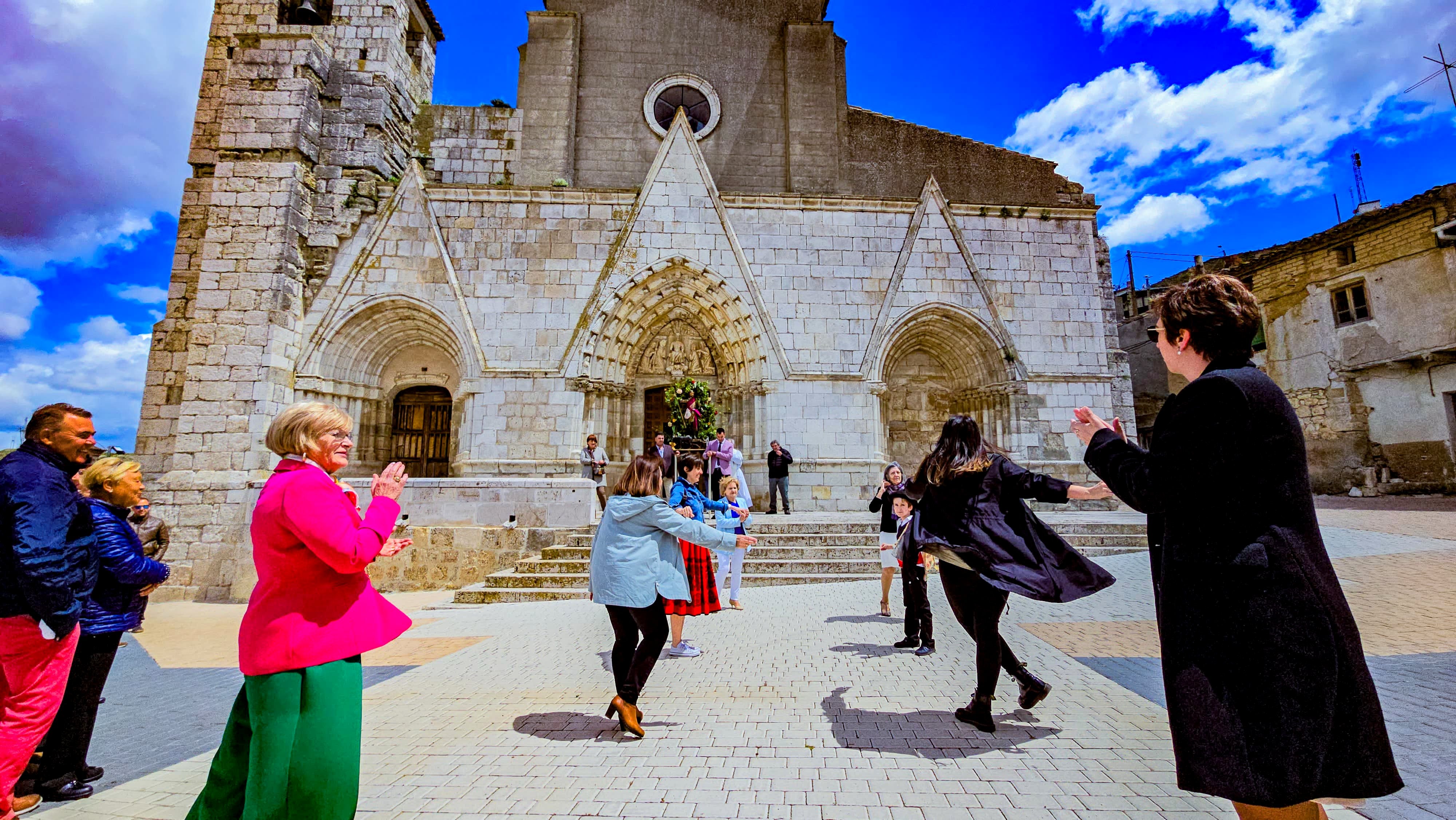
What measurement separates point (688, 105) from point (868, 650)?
16086 millimetres

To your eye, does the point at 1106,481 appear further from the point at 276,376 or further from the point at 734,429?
the point at 276,376

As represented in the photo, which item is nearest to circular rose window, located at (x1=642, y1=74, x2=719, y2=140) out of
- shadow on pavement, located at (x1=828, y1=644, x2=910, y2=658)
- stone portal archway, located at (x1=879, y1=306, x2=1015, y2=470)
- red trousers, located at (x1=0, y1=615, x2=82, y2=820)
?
stone portal archway, located at (x1=879, y1=306, x2=1015, y2=470)

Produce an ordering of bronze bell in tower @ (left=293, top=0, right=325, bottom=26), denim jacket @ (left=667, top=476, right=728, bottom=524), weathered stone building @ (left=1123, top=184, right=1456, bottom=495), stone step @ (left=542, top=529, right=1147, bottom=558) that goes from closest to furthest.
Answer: denim jacket @ (left=667, top=476, right=728, bottom=524) < stone step @ (left=542, top=529, right=1147, bottom=558) < bronze bell in tower @ (left=293, top=0, right=325, bottom=26) < weathered stone building @ (left=1123, top=184, right=1456, bottom=495)

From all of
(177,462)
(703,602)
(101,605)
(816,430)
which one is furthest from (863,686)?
(177,462)

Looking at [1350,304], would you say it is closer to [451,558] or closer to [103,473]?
[451,558]

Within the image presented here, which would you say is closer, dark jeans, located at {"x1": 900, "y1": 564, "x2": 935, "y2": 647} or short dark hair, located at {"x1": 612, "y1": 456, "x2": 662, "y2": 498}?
short dark hair, located at {"x1": 612, "y1": 456, "x2": 662, "y2": 498}

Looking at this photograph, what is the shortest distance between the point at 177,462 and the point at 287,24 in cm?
971

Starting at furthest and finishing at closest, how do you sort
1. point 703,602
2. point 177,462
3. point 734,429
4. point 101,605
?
point 734,429 → point 177,462 → point 703,602 → point 101,605

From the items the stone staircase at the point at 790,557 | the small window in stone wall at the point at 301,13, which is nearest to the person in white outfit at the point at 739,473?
the stone staircase at the point at 790,557

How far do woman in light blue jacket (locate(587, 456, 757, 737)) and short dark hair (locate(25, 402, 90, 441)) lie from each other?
2.62m

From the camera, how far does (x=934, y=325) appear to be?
1336 cm

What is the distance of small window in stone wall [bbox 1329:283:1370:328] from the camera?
1778 centimetres

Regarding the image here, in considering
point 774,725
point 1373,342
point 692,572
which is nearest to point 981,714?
point 774,725

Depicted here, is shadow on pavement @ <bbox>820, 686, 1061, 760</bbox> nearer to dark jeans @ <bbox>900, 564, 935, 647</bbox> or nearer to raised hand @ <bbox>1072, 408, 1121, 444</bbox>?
dark jeans @ <bbox>900, 564, 935, 647</bbox>
